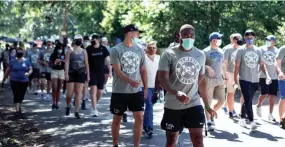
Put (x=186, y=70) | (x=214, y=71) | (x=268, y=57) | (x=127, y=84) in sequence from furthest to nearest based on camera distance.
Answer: (x=268, y=57) → (x=214, y=71) → (x=127, y=84) → (x=186, y=70)

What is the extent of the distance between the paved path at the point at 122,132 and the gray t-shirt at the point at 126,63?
1307 millimetres

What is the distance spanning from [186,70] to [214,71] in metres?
4.06

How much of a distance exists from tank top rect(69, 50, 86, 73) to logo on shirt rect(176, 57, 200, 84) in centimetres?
586

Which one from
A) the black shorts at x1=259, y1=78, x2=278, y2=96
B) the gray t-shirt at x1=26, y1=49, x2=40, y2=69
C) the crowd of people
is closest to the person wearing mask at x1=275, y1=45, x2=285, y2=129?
the crowd of people

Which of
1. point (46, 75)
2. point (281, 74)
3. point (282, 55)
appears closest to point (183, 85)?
point (281, 74)

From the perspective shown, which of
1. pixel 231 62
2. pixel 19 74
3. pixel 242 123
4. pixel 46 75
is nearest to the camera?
pixel 242 123

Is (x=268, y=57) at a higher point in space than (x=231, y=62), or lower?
higher

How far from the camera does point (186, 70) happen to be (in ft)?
20.7

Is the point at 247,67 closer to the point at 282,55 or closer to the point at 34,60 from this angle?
the point at 282,55

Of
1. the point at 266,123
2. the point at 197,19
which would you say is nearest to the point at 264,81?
the point at 266,123

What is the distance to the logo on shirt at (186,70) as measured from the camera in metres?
6.30

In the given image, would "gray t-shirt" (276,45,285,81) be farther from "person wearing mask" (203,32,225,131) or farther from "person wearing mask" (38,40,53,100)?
"person wearing mask" (38,40,53,100)

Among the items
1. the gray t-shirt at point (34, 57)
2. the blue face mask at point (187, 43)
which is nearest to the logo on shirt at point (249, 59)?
the blue face mask at point (187, 43)

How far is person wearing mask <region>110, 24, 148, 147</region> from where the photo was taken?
25.6 feet
